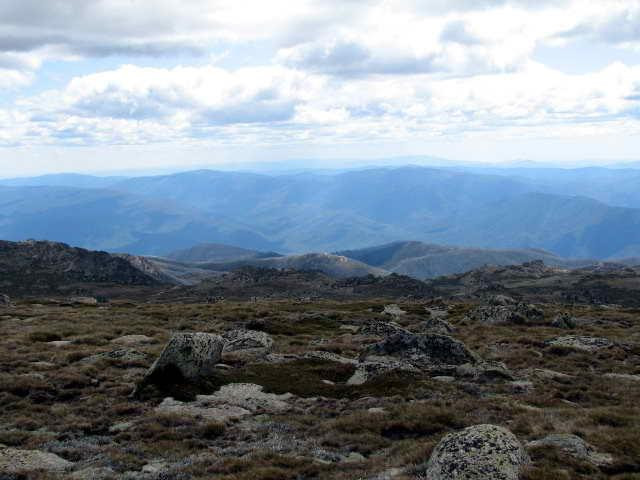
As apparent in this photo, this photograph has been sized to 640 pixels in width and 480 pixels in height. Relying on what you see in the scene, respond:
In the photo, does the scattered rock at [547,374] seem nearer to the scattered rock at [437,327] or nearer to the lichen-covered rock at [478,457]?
the scattered rock at [437,327]

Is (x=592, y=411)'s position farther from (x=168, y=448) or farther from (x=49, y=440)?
(x=49, y=440)

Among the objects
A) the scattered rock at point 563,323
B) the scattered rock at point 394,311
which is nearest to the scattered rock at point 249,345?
the scattered rock at point 394,311

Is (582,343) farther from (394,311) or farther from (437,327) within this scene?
(394,311)

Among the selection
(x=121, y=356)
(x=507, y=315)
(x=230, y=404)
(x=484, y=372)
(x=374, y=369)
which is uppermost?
(x=230, y=404)

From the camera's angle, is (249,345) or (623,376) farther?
(249,345)

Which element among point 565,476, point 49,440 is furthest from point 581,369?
point 49,440

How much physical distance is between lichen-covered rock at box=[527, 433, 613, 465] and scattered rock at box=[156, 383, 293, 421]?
11.8 meters

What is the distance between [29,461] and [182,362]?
10168 millimetres

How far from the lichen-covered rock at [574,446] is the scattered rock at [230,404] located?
38.7 ft

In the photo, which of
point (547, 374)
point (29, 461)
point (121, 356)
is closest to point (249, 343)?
point (121, 356)

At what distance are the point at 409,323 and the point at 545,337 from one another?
1737 centimetres

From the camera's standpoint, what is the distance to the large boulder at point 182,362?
26.4 m

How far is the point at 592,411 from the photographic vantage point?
68.8ft

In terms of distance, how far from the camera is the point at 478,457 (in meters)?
13.3
